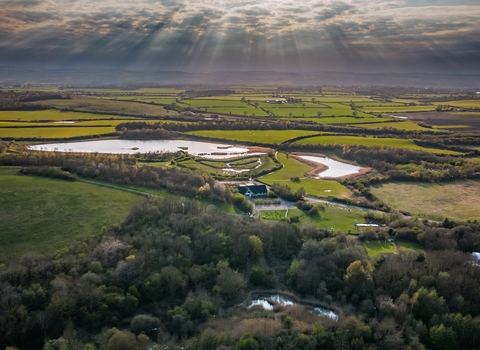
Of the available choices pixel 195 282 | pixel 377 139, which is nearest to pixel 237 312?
pixel 195 282

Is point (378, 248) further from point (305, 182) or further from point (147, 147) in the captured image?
point (147, 147)

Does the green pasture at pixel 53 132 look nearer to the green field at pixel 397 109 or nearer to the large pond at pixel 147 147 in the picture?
the large pond at pixel 147 147

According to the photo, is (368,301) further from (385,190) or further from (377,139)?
(377,139)

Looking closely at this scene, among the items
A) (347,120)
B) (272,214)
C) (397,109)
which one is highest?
(397,109)

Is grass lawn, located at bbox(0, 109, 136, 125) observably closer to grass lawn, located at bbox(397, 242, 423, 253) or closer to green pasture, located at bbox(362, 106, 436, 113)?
green pasture, located at bbox(362, 106, 436, 113)

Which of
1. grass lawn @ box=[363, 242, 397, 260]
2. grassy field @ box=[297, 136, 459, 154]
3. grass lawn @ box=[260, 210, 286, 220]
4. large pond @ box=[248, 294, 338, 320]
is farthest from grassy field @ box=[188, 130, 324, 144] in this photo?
large pond @ box=[248, 294, 338, 320]

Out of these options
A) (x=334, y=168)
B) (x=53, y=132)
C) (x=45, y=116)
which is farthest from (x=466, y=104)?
(x=45, y=116)

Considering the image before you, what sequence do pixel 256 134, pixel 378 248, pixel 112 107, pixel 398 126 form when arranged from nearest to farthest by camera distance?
pixel 378 248 < pixel 256 134 < pixel 398 126 < pixel 112 107
